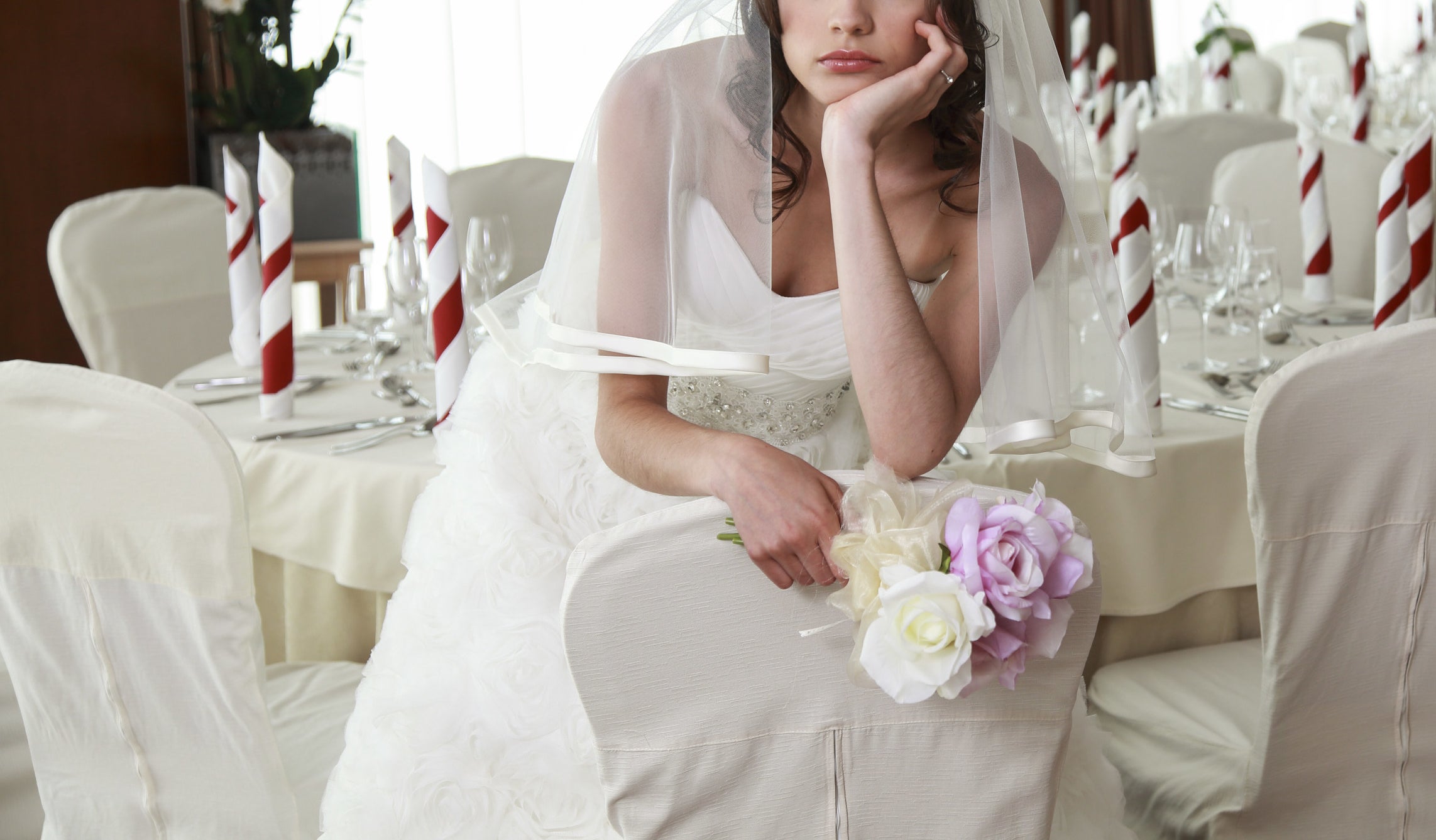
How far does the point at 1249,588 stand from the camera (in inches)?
72.2

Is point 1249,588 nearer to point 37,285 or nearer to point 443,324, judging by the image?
point 443,324

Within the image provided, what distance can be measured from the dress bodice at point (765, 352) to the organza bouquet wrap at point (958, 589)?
47cm

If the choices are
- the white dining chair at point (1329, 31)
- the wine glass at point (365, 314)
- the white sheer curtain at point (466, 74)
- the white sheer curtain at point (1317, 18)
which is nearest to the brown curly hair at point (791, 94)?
the wine glass at point (365, 314)

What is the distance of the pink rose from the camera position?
2.66 feet

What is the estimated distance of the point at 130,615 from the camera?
4.09ft

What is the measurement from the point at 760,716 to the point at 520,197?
8.72 feet

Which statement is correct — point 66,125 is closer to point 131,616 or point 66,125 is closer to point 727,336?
point 131,616

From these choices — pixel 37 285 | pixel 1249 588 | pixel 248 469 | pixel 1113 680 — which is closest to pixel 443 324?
pixel 248 469

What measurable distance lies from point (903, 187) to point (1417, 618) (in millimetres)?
728

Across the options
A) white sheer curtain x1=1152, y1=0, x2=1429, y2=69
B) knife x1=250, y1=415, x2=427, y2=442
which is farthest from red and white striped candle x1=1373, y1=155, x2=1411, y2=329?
white sheer curtain x1=1152, y1=0, x2=1429, y2=69

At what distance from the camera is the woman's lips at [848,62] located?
1.27m

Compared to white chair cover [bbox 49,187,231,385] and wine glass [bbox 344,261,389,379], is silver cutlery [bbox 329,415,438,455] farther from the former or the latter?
white chair cover [bbox 49,187,231,385]

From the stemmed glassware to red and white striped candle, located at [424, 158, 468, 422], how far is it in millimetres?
435

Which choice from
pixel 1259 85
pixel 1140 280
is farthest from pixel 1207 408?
pixel 1259 85
